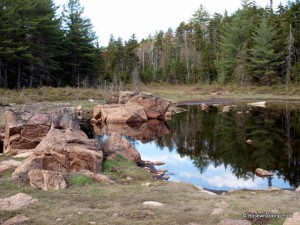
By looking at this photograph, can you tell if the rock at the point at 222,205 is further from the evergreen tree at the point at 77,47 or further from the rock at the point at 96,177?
the evergreen tree at the point at 77,47

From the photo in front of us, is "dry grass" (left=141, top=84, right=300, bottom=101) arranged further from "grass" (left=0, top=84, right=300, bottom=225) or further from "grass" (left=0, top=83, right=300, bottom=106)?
"grass" (left=0, top=84, right=300, bottom=225)

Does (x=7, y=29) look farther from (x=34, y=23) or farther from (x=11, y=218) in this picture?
(x=11, y=218)

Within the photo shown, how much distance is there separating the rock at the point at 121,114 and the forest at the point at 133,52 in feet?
45.8

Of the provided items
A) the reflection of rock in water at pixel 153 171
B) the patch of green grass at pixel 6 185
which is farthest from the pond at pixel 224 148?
the patch of green grass at pixel 6 185

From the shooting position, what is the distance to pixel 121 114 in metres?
30.3

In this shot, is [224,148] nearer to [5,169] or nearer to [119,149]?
[119,149]

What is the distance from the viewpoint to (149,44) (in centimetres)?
11825

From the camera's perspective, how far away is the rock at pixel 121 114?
30188mm

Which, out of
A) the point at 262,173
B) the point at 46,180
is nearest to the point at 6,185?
the point at 46,180

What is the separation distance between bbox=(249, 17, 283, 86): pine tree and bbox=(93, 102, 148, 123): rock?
3334cm

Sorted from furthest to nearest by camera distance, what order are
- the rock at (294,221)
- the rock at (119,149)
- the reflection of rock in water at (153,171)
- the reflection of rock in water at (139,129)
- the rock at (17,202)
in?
the reflection of rock in water at (139,129) < the rock at (119,149) < the reflection of rock in water at (153,171) < the rock at (17,202) < the rock at (294,221)

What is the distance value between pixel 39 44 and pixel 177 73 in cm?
4164

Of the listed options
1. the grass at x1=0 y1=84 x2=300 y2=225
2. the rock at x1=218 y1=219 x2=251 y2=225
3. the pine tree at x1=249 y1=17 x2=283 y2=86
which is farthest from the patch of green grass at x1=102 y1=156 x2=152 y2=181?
the pine tree at x1=249 y1=17 x2=283 y2=86

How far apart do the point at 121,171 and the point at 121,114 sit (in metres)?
18.3
